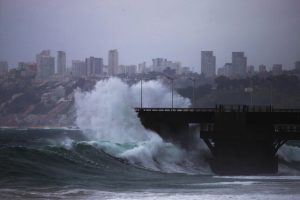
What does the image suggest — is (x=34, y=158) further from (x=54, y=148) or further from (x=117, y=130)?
(x=117, y=130)

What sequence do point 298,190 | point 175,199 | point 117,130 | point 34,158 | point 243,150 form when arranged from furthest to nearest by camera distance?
point 117,130, point 243,150, point 34,158, point 298,190, point 175,199

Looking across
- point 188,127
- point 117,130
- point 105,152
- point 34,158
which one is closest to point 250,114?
point 188,127

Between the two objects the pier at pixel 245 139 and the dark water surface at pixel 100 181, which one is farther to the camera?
the pier at pixel 245 139

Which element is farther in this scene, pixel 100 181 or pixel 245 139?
pixel 245 139

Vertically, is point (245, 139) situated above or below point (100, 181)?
above

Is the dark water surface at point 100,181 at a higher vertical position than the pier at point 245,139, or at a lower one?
lower

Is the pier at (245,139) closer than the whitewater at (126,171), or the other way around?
the whitewater at (126,171)

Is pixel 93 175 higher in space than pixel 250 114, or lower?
lower

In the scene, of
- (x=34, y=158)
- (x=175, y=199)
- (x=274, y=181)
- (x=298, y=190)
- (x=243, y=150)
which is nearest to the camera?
(x=175, y=199)
